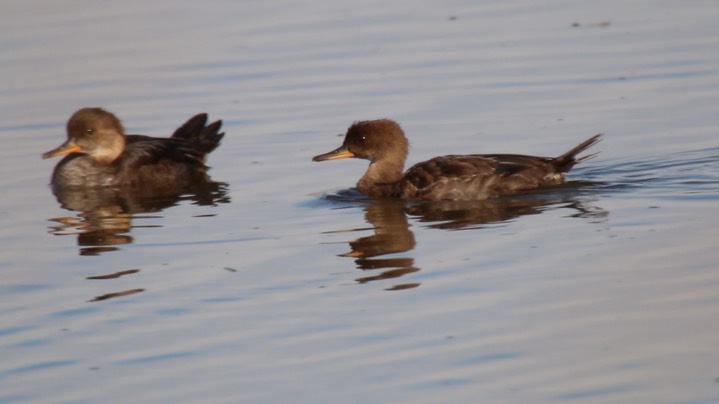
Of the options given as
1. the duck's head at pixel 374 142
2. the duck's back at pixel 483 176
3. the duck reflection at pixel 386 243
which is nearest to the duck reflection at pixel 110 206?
the duck's head at pixel 374 142

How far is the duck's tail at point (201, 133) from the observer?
1495 centimetres

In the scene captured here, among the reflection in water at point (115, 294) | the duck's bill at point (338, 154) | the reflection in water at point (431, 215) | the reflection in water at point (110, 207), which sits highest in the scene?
the duck's bill at point (338, 154)

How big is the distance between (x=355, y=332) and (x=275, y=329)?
504 mm

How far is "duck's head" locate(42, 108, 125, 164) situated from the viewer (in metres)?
14.9

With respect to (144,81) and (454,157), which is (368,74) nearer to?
(144,81)

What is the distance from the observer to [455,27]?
64.2 feet

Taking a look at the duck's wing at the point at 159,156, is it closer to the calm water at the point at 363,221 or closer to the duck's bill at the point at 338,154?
the calm water at the point at 363,221

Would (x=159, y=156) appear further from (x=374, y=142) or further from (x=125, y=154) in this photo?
(x=374, y=142)

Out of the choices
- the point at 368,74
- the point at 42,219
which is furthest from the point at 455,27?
the point at 42,219

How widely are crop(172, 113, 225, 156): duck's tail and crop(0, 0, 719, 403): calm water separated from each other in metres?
0.24

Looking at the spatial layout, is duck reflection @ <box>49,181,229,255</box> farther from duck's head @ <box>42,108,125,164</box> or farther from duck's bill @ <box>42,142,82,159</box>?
duck's head @ <box>42,108,125,164</box>

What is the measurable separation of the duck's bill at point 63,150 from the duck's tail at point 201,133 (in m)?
1.10

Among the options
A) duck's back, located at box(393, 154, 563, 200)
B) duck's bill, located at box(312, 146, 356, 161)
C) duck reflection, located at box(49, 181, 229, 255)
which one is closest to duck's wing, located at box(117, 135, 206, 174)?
duck reflection, located at box(49, 181, 229, 255)

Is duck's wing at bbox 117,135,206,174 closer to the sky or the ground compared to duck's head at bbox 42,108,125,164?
closer to the ground
